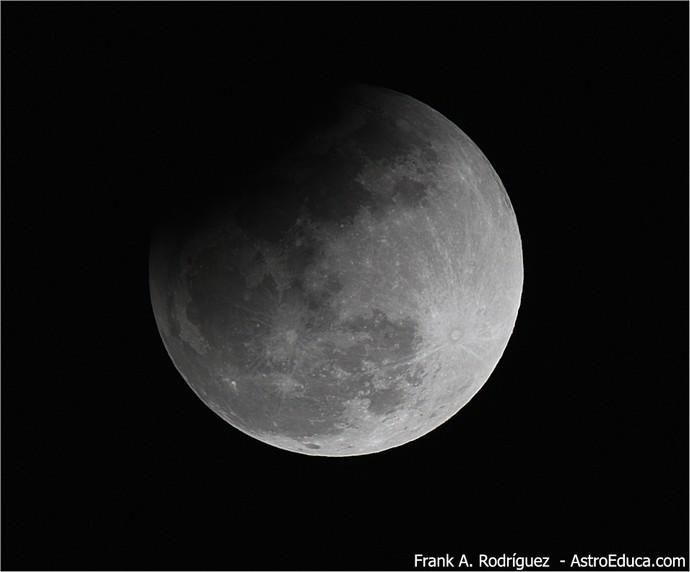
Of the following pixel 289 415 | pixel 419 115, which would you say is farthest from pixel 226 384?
pixel 419 115

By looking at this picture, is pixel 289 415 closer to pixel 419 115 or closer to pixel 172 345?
pixel 172 345

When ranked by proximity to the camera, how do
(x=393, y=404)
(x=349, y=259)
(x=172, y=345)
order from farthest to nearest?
(x=172, y=345), (x=393, y=404), (x=349, y=259)

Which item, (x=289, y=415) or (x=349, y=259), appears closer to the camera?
(x=349, y=259)

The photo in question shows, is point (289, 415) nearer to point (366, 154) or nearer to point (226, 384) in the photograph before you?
point (226, 384)

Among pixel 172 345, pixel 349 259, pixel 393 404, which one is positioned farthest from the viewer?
pixel 172 345

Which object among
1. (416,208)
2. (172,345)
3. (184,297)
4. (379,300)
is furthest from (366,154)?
(172,345)

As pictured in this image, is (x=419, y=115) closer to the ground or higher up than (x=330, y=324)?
higher up

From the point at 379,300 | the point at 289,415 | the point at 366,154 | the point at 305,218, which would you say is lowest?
the point at 289,415
